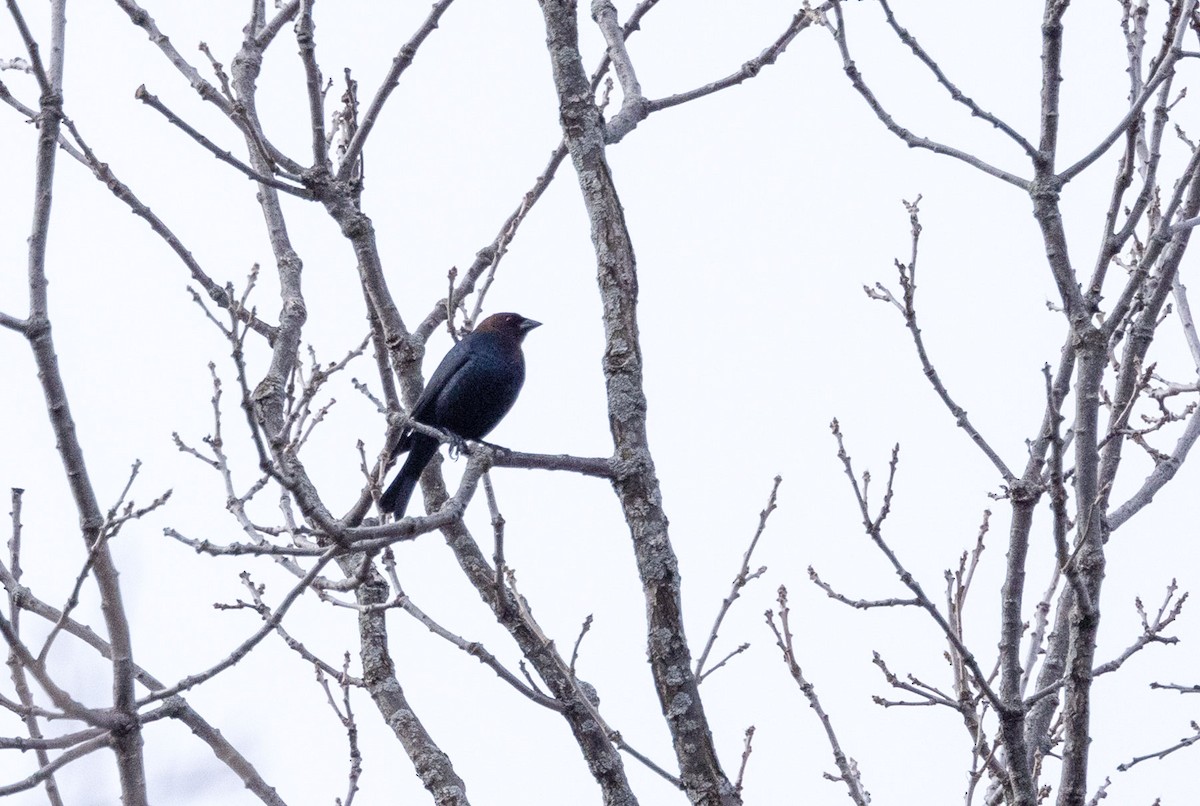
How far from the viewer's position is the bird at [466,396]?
21.1ft

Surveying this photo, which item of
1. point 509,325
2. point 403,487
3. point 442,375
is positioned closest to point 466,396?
point 442,375

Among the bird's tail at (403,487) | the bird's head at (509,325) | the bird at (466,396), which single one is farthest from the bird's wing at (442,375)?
the bird's head at (509,325)

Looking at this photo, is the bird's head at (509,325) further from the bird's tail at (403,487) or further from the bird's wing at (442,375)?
the bird's tail at (403,487)

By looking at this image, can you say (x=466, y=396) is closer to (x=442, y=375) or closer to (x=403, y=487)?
(x=442, y=375)

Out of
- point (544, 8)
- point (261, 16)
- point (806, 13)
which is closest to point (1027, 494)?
point (806, 13)

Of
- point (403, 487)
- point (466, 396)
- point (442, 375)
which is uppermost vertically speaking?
point (442, 375)

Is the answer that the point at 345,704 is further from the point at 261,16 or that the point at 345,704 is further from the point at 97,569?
the point at 261,16

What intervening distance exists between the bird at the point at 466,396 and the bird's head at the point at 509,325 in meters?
0.29

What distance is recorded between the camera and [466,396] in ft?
Result: 21.3

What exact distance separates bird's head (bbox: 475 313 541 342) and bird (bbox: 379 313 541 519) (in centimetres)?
29

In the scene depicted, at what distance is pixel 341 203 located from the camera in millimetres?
4016

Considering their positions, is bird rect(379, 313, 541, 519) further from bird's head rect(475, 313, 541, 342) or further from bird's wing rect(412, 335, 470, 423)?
bird's head rect(475, 313, 541, 342)

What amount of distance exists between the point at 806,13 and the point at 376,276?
1562 millimetres

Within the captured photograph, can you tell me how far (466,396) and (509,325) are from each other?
2.59ft
